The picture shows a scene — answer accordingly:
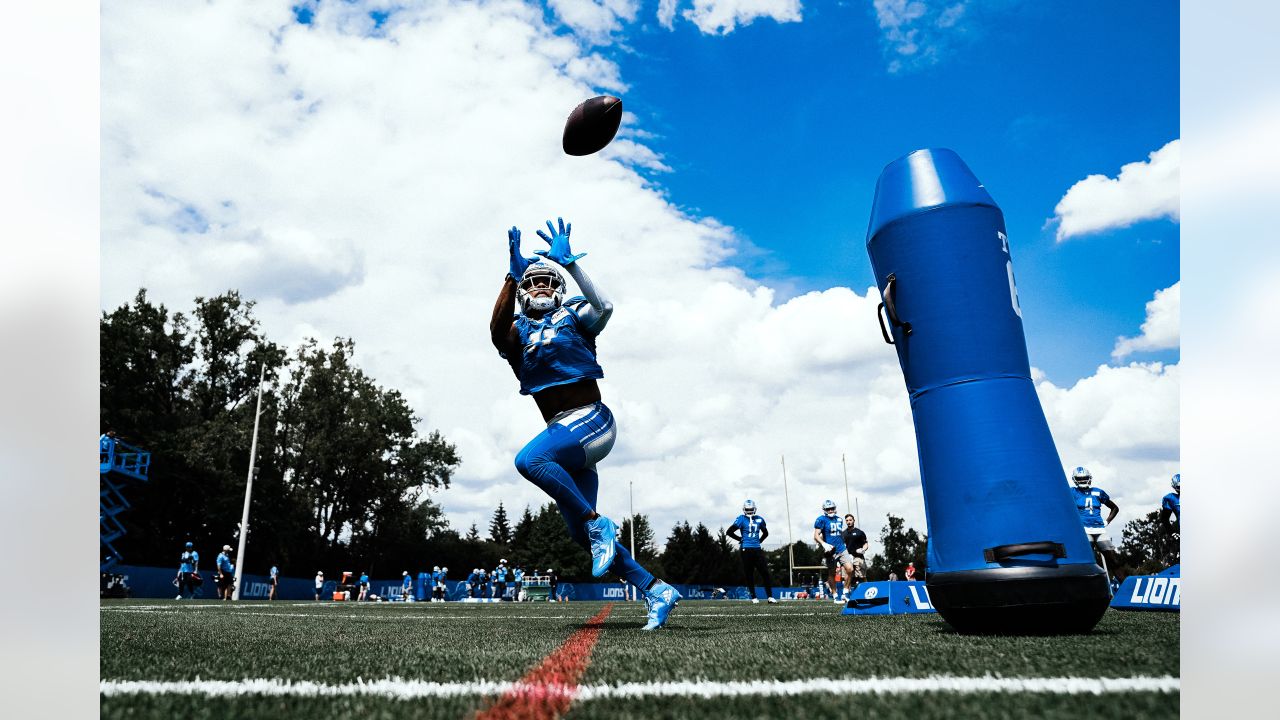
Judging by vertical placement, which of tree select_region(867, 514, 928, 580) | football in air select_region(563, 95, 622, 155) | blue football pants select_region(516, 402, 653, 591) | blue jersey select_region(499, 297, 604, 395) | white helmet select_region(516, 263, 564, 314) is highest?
football in air select_region(563, 95, 622, 155)

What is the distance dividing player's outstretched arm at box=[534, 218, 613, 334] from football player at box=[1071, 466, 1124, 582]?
31.1ft

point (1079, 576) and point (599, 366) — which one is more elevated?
point (599, 366)

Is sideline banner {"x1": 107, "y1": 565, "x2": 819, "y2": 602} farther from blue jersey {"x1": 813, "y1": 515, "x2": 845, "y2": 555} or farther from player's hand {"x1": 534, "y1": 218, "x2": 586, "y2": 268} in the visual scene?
player's hand {"x1": 534, "y1": 218, "x2": 586, "y2": 268}

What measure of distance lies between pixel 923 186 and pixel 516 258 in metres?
2.43

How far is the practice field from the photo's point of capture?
1.70 m

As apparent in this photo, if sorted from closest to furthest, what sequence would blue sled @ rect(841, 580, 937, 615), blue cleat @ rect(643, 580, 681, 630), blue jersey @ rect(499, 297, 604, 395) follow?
1. blue cleat @ rect(643, 580, 681, 630)
2. blue jersey @ rect(499, 297, 604, 395)
3. blue sled @ rect(841, 580, 937, 615)

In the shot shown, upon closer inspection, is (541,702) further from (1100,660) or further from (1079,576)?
(1079,576)

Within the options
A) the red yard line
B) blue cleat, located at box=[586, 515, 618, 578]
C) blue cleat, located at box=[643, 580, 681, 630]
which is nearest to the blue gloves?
blue cleat, located at box=[586, 515, 618, 578]

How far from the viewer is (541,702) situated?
1791 mm

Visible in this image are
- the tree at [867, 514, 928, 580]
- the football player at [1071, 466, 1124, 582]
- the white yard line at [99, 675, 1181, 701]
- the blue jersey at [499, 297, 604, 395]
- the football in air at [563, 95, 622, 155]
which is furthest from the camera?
the tree at [867, 514, 928, 580]

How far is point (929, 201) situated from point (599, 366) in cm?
206

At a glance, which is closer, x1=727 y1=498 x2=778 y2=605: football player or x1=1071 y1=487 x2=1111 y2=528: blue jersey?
x1=1071 y1=487 x2=1111 y2=528: blue jersey

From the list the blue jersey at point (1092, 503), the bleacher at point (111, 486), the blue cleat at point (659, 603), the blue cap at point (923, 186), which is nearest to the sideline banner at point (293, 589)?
the bleacher at point (111, 486)
